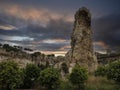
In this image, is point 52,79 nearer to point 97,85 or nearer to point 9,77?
point 9,77

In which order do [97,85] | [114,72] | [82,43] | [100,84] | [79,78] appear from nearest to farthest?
[79,78], [97,85], [100,84], [114,72], [82,43]

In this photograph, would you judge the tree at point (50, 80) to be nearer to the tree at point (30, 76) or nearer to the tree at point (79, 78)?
the tree at point (79, 78)

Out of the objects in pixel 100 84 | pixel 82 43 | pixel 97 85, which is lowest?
pixel 97 85

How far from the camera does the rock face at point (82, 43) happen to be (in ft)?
223

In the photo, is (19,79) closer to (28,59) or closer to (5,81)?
(5,81)

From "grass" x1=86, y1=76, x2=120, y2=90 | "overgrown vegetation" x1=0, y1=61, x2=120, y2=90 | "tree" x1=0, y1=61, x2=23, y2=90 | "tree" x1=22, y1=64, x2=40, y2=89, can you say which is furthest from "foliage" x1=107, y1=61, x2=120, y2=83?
"tree" x1=0, y1=61, x2=23, y2=90

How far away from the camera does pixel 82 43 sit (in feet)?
226

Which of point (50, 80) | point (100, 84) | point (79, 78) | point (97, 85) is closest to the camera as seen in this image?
point (50, 80)

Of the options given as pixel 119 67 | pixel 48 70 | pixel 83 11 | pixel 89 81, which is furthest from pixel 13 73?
pixel 83 11

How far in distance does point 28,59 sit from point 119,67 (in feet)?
154

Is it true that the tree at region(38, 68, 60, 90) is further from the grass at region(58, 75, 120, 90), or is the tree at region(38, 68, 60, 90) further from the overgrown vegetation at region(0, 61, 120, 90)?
the grass at region(58, 75, 120, 90)

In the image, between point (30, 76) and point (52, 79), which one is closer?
point (52, 79)

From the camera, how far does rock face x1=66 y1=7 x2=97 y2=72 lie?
2677 inches

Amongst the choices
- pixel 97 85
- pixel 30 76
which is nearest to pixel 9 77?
pixel 30 76
